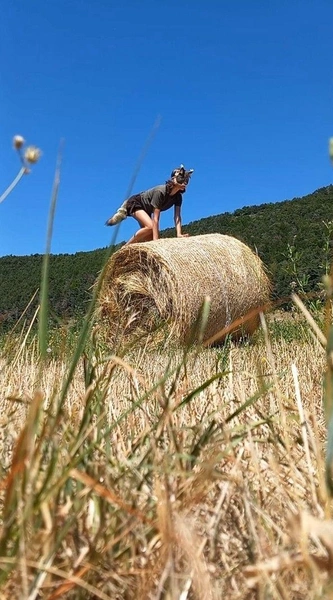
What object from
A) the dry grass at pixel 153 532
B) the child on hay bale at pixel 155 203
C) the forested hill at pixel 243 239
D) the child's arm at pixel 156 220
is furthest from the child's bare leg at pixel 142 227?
the dry grass at pixel 153 532

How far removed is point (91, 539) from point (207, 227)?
28.7 metres

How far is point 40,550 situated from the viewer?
0.74 meters

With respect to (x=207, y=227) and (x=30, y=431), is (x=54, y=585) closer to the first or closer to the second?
(x=30, y=431)

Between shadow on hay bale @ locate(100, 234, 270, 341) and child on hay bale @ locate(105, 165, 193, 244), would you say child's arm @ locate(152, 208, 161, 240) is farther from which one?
shadow on hay bale @ locate(100, 234, 270, 341)

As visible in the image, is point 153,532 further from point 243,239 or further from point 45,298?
point 243,239

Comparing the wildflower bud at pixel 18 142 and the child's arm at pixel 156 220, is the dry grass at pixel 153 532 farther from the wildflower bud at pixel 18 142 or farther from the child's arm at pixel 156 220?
the child's arm at pixel 156 220

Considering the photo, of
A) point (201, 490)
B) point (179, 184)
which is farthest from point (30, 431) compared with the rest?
point (179, 184)

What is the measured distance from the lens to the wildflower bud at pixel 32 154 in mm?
1132

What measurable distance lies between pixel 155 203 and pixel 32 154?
22.0ft

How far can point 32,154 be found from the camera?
1.15m

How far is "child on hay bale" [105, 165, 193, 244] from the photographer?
7.83 metres

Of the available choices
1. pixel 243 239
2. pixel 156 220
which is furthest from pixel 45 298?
pixel 243 239

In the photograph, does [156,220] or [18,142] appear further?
[156,220]

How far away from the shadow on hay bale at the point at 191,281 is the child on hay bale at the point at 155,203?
1.79ft
